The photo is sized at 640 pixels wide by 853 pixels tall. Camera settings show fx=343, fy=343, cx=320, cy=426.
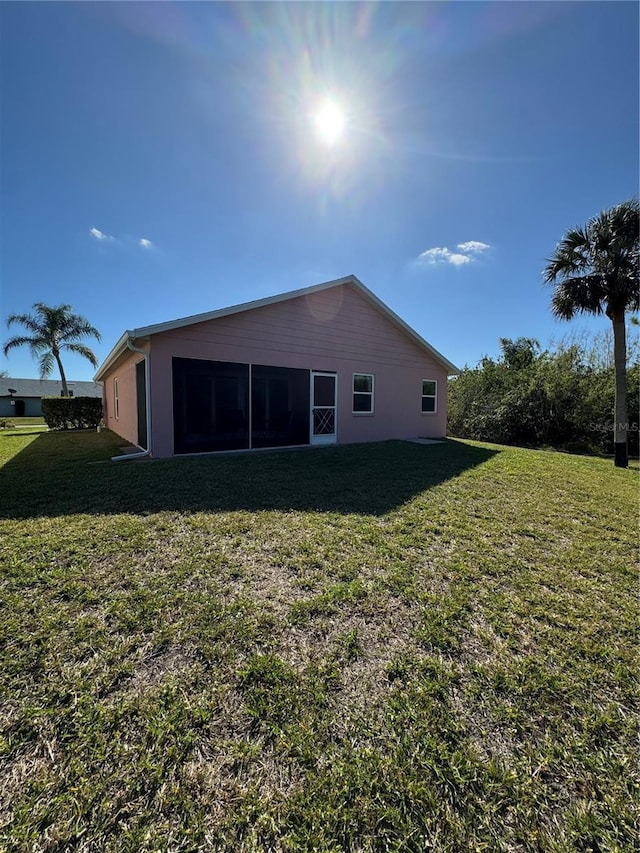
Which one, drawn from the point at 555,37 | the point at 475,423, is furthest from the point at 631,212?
the point at 475,423

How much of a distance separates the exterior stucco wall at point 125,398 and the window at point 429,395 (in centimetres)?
962

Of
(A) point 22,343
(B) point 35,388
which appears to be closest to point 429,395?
(A) point 22,343

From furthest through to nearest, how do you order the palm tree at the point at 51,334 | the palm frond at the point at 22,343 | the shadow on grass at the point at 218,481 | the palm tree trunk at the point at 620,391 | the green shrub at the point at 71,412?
the palm frond at the point at 22,343 < the palm tree at the point at 51,334 < the green shrub at the point at 71,412 < the palm tree trunk at the point at 620,391 < the shadow on grass at the point at 218,481

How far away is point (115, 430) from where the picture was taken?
1436 cm

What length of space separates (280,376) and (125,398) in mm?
5980

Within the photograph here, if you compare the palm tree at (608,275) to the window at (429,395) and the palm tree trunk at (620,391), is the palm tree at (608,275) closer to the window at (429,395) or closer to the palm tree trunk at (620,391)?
the palm tree trunk at (620,391)

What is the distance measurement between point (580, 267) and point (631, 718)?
12004 millimetres

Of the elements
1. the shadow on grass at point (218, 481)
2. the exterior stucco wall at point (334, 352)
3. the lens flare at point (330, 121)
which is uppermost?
the lens flare at point (330, 121)

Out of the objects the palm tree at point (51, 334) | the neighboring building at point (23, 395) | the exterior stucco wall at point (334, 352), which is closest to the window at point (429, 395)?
the exterior stucco wall at point (334, 352)

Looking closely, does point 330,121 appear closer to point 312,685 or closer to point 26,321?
point 312,685

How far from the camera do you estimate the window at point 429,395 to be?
13102 mm

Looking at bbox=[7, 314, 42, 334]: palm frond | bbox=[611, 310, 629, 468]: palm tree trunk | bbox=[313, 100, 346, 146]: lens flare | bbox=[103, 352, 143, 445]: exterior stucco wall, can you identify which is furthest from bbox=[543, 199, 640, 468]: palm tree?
bbox=[7, 314, 42, 334]: palm frond

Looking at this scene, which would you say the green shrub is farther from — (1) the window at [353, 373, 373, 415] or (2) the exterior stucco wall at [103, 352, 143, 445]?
(1) the window at [353, 373, 373, 415]

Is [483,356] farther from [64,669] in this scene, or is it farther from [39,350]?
[39,350]
